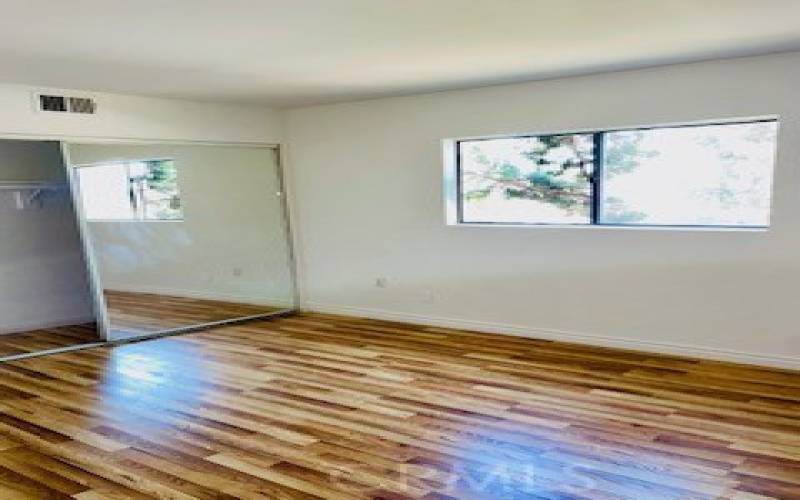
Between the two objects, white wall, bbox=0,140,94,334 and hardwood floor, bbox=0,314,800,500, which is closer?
hardwood floor, bbox=0,314,800,500

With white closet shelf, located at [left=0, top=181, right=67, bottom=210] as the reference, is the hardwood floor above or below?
below

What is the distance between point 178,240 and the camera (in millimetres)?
5922

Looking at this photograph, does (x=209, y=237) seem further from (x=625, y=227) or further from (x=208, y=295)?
(x=625, y=227)

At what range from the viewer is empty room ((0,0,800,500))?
2.88 m

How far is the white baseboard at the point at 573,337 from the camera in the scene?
166 inches

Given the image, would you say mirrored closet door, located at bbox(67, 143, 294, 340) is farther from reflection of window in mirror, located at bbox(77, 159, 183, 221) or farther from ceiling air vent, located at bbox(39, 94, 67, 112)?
ceiling air vent, located at bbox(39, 94, 67, 112)

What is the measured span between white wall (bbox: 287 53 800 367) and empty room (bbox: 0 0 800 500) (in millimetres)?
21

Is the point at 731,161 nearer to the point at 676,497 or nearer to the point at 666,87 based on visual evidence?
the point at 666,87

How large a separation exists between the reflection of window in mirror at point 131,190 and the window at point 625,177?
266cm

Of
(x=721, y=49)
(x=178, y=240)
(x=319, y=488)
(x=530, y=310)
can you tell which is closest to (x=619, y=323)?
(x=530, y=310)

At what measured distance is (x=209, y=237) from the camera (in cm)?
611

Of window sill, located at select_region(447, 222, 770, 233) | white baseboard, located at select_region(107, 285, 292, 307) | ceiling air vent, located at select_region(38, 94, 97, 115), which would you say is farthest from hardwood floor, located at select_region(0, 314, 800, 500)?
ceiling air vent, located at select_region(38, 94, 97, 115)

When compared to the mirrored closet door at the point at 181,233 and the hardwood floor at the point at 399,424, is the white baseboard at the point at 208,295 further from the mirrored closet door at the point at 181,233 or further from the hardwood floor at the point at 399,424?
the hardwood floor at the point at 399,424

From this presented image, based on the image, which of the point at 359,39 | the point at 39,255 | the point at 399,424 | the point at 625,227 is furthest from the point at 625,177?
the point at 39,255
